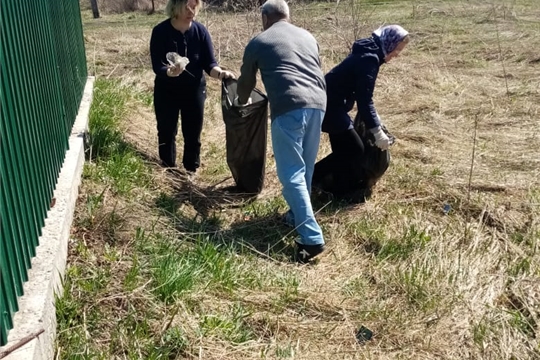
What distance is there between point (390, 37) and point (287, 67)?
0.96 meters

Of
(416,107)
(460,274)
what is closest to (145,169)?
(460,274)

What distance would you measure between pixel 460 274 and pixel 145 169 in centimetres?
266

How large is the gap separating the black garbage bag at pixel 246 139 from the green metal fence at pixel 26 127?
1.24m

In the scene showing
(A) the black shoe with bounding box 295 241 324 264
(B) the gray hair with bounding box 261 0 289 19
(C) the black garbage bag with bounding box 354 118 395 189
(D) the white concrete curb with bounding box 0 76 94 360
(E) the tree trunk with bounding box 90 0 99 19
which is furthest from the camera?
(E) the tree trunk with bounding box 90 0 99 19

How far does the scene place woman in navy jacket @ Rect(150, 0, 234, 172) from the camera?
4934 millimetres

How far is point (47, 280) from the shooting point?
9.34ft

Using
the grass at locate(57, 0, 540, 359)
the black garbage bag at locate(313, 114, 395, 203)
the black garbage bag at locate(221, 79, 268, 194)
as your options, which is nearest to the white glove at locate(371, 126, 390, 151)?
the black garbage bag at locate(313, 114, 395, 203)

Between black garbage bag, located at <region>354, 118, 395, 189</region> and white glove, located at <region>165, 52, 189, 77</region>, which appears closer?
white glove, located at <region>165, 52, 189, 77</region>

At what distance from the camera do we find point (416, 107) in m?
8.09

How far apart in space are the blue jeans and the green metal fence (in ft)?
4.85

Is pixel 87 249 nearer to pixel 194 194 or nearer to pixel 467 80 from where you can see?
pixel 194 194

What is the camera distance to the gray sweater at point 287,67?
167 inches

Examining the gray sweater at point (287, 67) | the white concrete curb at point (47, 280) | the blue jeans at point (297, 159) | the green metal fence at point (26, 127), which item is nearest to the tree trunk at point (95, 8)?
the green metal fence at point (26, 127)

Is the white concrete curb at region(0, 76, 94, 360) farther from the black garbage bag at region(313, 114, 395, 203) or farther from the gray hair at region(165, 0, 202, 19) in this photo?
the black garbage bag at region(313, 114, 395, 203)
